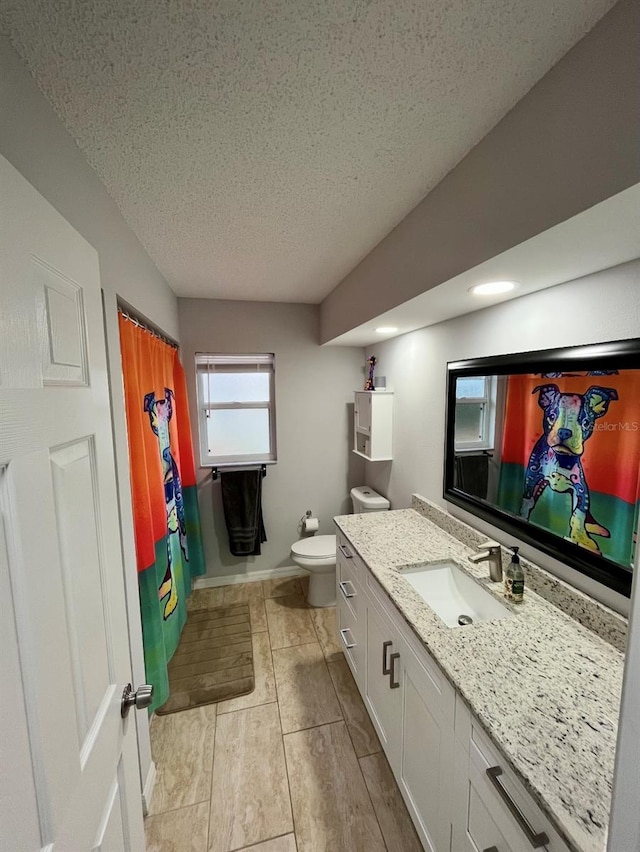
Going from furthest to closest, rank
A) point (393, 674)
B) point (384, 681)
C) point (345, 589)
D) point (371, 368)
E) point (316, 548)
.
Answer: point (371, 368) < point (316, 548) < point (345, 589) < point (384, 681) < point (393, 674)

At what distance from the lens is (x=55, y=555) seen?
0.59 meters

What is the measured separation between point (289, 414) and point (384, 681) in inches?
77.0

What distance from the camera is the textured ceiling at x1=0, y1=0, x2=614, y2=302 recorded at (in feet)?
2.06

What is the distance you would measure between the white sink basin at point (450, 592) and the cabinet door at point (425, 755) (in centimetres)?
30

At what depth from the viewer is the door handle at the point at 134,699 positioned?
843mm

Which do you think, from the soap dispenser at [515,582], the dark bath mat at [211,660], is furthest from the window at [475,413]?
the dark bath mat at [211,660]

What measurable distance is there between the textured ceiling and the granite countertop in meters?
1.45

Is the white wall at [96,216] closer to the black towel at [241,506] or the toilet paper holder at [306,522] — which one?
the black towel at [241,506]

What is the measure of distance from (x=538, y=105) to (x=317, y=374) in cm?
223

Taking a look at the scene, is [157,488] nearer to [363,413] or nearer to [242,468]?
[242,468]

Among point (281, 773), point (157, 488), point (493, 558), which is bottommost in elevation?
point (281, 773)

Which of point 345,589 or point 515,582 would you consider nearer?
point 515,582

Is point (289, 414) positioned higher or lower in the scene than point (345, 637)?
higher

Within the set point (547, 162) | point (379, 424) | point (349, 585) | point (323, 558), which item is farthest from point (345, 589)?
point (547, 162)
